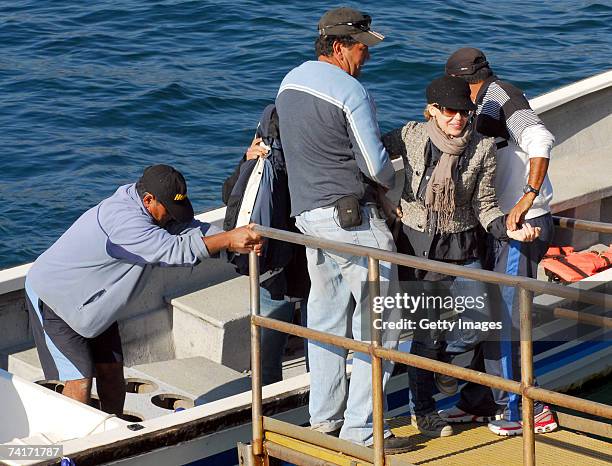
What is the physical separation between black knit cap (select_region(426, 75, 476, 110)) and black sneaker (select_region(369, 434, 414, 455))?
4.75ft

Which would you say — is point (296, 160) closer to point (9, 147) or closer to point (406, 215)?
point (406, 215)

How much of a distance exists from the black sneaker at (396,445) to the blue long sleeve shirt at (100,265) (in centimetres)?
122

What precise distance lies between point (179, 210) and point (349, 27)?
1.13 meters

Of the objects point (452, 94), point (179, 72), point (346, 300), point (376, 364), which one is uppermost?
point (452, 94)

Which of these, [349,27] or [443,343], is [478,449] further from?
[349,27]

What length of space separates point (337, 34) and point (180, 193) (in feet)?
3.37

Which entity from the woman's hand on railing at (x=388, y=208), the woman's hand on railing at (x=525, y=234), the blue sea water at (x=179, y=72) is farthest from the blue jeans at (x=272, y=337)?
the blue sea water at (x=179, y=72)

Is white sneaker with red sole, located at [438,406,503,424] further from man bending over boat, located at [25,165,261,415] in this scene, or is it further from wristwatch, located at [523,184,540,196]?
man bending over boat, located at [25,165,261,415]

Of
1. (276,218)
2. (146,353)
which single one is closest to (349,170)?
(276,218)

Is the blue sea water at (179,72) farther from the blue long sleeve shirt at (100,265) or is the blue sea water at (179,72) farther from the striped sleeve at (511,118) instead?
the striped sleeve at (511,118)

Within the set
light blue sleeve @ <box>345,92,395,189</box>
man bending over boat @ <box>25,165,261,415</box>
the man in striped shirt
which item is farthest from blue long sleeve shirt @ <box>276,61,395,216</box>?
the man in striped shirt

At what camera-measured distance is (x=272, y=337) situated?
6113mm

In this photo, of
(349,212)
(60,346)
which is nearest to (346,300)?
(349,212)

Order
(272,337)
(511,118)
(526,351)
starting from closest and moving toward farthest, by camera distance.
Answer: (526,351) < (511,118) < (272,337)
